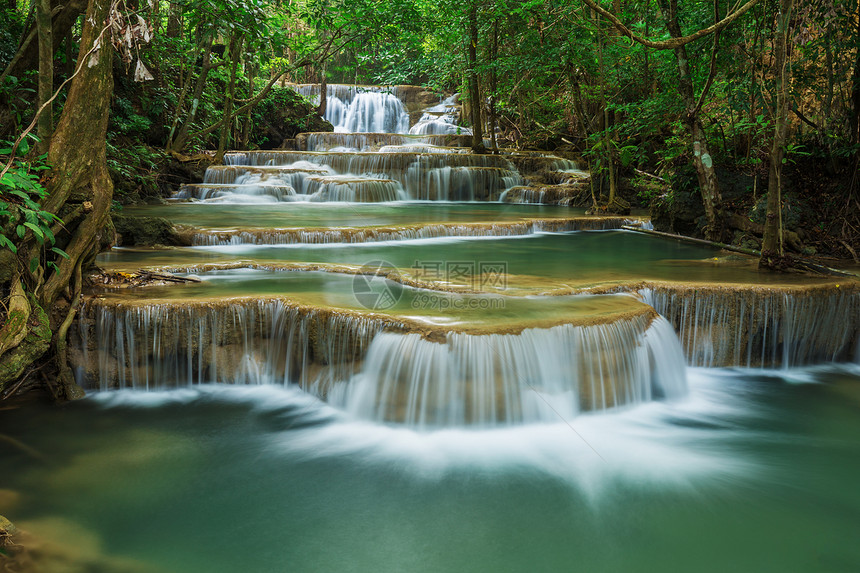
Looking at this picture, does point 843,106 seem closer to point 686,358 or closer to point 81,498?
point 686,358

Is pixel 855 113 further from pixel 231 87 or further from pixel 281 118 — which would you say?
pixel 281 118

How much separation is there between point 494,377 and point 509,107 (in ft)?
59.5

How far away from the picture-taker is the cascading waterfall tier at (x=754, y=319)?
5.64 metres

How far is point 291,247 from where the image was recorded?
8.49 m

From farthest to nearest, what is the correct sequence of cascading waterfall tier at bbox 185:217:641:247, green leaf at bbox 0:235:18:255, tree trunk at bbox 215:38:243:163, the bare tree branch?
tree trunk at bbox 215:38:243:163
cascading waterfall tier at bbox 185:217:641:247
the bare tree branch
green leaf at bbox 0:235:18:255

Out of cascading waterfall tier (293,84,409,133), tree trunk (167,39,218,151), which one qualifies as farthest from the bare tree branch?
cascading waterfall tier (293,84,409,133)

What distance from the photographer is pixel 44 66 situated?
4902mm

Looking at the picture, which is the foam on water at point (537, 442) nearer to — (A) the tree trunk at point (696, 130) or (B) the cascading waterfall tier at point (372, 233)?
(B) the cascading waterfall tier at point (372, 233)

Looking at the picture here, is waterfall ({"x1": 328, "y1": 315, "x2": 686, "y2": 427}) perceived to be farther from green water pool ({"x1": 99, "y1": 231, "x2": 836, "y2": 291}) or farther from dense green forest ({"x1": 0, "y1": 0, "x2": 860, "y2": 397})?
dense green forest ({"x1": 0, "y1": 0, "x2": 860, "y2": 397})

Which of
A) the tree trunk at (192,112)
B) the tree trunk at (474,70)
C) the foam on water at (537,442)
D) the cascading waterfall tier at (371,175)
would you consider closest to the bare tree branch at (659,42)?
the foam on water at (537,442)

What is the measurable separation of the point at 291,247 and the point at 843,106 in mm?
7766

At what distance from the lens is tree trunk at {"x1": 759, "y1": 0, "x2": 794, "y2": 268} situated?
5801mm

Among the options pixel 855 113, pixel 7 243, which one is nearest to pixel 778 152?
pixel 855 113

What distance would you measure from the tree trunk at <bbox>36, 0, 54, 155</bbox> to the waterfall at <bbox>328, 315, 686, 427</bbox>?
327 cm
